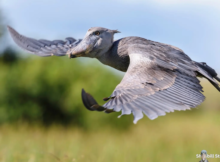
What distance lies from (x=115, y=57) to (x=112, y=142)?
5.14 meters

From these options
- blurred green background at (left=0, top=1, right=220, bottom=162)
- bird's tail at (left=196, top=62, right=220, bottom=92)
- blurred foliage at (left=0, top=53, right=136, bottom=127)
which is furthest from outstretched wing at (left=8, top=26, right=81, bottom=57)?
blurred foliage at (left=0, top=53, right=136, bottom=127)

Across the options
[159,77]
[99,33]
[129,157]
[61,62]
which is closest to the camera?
[159,77]

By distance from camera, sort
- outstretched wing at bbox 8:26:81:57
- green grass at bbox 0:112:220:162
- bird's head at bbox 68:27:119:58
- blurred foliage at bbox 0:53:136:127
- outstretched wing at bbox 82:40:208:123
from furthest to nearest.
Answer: blurred foliage at bbox 0:53:136:127 → green grass at bbox 0:112:220:162 → outstretched wing at bbox 8:26:81:57 → bird's head at bbox 68:27:119:58 → outstretched wing at bbox 82:40:208:123

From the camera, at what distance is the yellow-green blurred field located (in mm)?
6776

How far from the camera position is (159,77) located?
3.88m

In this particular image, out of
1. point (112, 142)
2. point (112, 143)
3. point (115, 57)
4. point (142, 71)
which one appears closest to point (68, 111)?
point (112, 142)

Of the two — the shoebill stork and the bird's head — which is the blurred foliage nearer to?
the shoebill stork

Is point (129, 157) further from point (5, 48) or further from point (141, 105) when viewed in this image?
point (5, 48)

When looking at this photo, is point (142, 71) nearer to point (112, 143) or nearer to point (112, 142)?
point (112, 143)

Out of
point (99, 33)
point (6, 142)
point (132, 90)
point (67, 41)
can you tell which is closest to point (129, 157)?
point (6, 142)

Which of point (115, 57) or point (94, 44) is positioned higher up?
point (94, 44)

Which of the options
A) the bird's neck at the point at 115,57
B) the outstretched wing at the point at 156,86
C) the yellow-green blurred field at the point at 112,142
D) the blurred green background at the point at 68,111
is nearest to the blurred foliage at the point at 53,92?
the blurred green background at the point at 68,111

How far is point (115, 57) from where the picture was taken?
4.64 metres

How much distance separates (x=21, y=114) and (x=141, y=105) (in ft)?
27.8
